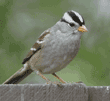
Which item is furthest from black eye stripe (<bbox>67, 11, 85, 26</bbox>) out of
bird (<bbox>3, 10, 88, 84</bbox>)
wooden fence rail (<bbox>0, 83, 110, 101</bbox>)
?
wooden fence rail (<bbox>0, 83, 110, 101</bbox>)

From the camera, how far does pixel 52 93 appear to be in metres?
1.40

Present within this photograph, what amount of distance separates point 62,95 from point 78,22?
0.78 meters

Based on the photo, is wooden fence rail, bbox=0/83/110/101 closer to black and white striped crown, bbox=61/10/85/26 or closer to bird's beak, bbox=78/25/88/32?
bird's beak, bbox=78/25/88/32

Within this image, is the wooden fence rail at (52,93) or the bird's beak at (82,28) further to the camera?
the bird's beak at (82,28)

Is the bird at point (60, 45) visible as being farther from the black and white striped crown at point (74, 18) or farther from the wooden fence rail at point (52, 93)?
the wooden fence rail at point (52, 93)

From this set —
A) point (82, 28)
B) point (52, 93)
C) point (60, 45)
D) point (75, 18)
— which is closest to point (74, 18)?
point (75, 18)

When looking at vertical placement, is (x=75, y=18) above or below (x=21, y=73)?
above

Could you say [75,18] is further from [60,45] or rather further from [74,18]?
[60,45]

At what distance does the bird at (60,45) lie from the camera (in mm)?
1952

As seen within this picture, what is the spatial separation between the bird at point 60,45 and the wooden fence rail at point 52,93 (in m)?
0.51

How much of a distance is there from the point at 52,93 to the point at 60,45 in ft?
2.07

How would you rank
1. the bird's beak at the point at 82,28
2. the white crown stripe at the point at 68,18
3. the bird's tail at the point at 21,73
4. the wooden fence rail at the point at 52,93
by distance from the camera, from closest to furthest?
the wooden fence rail at the point at 52,93
the bird's beak at the point at 82,28
the white crown stripe at the point at 68,18
the bird's tail at the point at 21,73

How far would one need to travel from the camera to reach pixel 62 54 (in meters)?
1.94

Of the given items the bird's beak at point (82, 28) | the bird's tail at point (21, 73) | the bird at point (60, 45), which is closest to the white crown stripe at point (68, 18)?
the bird at point (60, 45)
